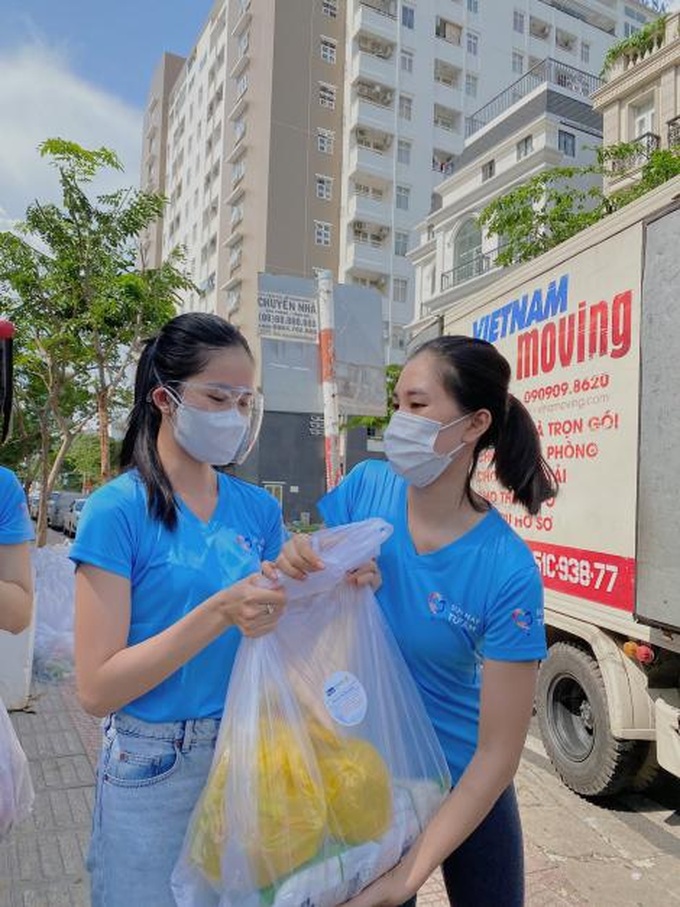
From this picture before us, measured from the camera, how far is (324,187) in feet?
108

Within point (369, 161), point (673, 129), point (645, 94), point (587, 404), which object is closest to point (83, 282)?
point (587, 404)

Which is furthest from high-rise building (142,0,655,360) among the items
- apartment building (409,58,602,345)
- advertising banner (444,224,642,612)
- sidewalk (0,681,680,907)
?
sidewalk (0,681,680,907)

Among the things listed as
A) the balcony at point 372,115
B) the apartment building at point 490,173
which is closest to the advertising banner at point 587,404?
the apartment building at point 490,173

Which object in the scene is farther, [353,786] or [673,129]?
[673,129]

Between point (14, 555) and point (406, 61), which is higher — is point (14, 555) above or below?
below

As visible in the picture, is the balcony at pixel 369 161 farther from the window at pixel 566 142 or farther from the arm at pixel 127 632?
the arm at pixel 127 632

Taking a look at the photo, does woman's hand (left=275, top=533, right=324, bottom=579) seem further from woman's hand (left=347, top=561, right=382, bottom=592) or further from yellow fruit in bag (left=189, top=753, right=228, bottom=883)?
yellow fruit in bag (left=189, top=753, right=228, bottom=883)

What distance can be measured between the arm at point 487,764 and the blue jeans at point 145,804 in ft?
1.35

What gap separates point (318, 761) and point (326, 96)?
36873mm

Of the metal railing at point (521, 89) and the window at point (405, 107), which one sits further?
the metal railing at point (521, 89)

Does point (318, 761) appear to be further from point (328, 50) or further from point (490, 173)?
point (328, 50)

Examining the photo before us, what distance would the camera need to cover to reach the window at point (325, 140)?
3325 cm

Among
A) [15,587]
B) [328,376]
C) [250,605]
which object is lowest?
[15,587]

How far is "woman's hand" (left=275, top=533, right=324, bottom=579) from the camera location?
1.25 m
